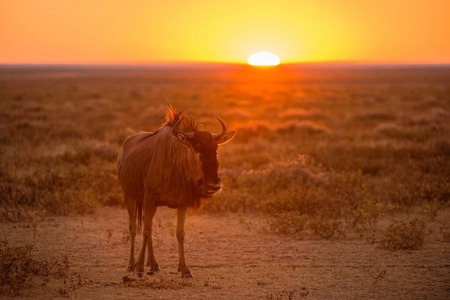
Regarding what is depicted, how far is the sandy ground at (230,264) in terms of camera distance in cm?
587

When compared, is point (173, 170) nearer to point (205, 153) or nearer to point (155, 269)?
point (205, 153)

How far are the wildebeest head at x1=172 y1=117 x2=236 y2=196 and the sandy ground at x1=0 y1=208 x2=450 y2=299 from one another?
136 cm

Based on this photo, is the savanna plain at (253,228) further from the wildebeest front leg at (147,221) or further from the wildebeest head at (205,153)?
the wildebeest head at (205,153)

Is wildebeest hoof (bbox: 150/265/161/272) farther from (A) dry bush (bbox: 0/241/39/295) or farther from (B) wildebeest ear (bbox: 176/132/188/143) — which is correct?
(B) wildebeest ear (bbox: 176/132/188/143)

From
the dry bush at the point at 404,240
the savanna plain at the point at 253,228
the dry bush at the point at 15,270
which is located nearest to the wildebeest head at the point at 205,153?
the savanna plain at the point at 253,228

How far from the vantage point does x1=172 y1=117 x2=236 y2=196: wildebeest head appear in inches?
226

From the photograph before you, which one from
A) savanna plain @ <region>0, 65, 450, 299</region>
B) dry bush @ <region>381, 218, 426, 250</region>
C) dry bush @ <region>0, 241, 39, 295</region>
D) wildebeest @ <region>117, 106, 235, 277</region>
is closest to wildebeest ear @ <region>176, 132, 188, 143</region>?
wildebeest @ <region>117, 106, 235, 277</region>

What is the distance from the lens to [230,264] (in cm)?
696

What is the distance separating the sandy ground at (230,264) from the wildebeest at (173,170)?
1.64 ft

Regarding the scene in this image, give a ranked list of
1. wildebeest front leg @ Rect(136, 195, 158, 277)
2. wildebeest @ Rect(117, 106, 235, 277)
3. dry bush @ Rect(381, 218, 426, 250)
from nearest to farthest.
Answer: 1. wildebeest @ Rect(117, 106, 235, 277)
2. wildebeest front leg @ Rect(136, 195, 158, 277)
3. dry bush @ Rect(381, 218, 426, 250)

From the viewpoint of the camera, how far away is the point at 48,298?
222 inches

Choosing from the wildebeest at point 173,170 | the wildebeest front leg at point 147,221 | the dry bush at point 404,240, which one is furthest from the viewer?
the dry bush at point 404,240

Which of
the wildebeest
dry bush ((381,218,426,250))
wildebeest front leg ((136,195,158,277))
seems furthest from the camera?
dry bush ((381,218,426,250))

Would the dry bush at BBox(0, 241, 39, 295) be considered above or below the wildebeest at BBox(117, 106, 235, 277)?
below
